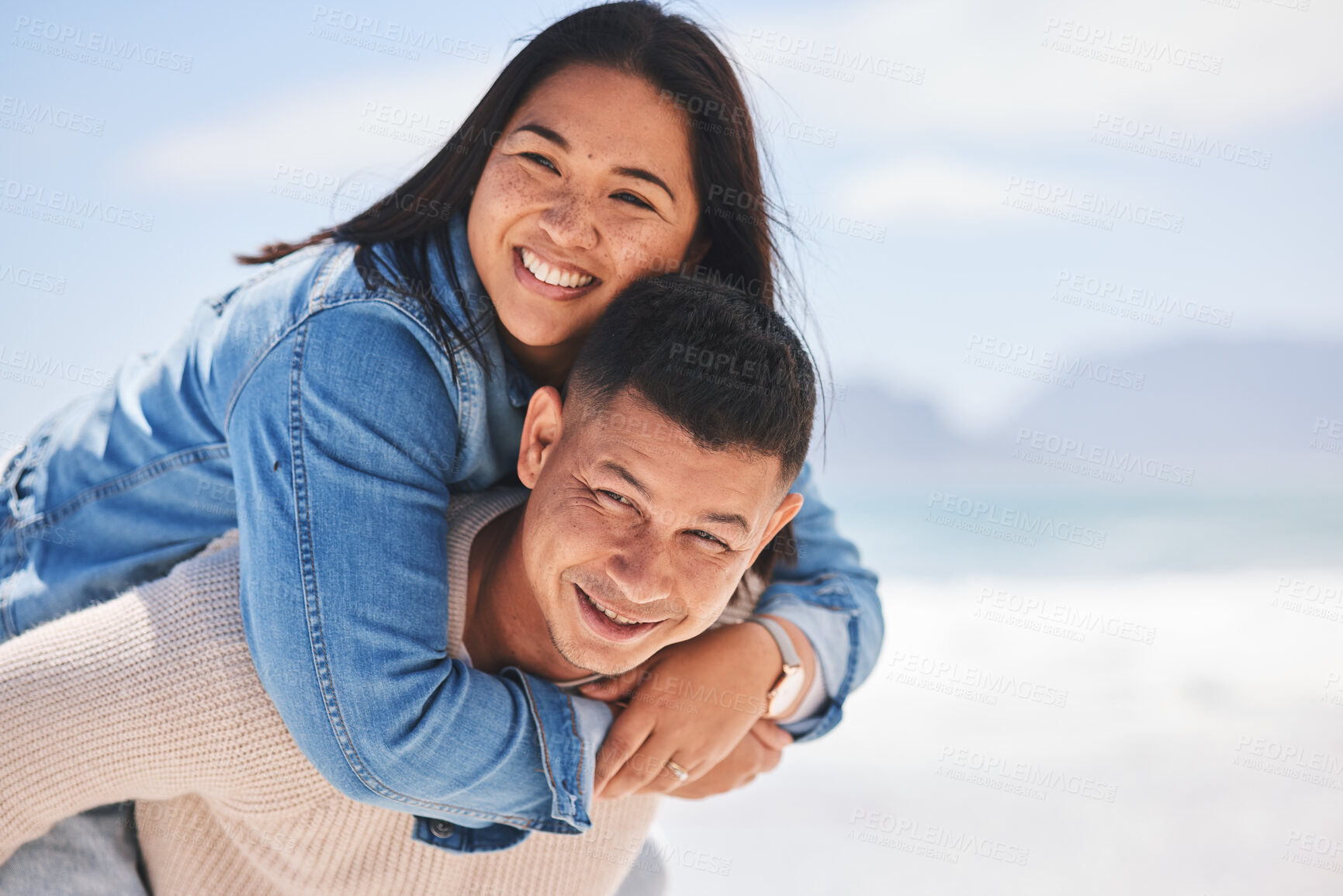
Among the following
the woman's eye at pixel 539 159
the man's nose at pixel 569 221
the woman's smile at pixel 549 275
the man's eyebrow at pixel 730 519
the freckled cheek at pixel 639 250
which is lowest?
the man's eyebrow at pixel 730 519

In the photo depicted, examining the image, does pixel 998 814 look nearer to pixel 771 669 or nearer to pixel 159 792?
pixel 771 669

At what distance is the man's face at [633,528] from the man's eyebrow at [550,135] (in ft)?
1.43

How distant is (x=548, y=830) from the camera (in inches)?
72.9

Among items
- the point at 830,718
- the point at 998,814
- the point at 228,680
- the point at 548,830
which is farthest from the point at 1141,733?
the point at 228,680

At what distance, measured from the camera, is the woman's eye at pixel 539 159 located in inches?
73.9

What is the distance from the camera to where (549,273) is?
1875mm

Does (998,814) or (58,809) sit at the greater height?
→ (58,809)

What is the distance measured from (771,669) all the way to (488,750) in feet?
2.14

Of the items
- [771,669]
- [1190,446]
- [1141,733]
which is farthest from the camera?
[1190,446]

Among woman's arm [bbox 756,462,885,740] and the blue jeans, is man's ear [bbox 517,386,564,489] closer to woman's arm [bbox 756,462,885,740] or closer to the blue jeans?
woman's arm [bbox 756,462,885,740]

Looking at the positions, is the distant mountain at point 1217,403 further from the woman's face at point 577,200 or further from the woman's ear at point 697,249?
the woman's face at point 577,200

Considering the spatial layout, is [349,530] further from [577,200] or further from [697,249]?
[697,249]

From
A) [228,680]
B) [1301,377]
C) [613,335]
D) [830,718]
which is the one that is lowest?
[1301,377]

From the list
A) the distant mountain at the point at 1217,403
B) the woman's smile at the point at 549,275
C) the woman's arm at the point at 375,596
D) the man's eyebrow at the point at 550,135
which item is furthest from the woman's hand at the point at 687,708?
the distant mountain at the point at 1217,403
